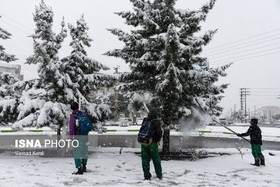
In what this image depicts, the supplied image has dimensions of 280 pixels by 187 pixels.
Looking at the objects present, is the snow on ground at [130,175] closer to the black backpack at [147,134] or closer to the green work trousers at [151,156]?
the green work trousers at [151,156]

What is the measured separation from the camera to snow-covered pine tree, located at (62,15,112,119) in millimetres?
10000

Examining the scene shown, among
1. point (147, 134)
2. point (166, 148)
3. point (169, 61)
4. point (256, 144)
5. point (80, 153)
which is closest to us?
point (147, 134)

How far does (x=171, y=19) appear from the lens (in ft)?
33.1

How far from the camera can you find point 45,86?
30.9 ft

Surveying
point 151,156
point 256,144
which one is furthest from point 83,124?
point 256,144

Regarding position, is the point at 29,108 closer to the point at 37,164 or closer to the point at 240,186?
the point at 37,164

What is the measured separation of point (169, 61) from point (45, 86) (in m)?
4.46

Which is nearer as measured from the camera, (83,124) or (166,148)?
(83,124)

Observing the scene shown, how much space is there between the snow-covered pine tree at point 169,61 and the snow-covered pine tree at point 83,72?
3.04ft

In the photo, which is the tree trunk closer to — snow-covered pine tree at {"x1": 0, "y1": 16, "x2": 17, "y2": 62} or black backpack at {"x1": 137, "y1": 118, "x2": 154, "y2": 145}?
black backpack at {"x1": 137, "y1": 118, "x2": 154, "y2": 145}

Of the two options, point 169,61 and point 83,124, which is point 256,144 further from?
point 83,124

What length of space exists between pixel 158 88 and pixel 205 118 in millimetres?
2534

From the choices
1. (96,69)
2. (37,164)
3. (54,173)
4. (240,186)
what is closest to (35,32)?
(96,69)

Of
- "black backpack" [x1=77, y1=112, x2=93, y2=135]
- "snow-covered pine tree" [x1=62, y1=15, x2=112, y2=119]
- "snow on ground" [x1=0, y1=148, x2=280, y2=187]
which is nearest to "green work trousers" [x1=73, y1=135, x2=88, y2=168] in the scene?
"black backpack" [x1=77, y1=112, x2=93, y2=135]
